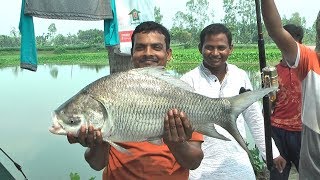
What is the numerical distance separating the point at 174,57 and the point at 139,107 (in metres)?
35.8

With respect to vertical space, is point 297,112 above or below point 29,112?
above

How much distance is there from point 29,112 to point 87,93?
15.1 m

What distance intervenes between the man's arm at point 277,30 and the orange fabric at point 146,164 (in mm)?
811

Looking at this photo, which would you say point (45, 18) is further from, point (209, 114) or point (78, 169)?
point (78, 169)

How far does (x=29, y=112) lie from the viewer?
643 inches

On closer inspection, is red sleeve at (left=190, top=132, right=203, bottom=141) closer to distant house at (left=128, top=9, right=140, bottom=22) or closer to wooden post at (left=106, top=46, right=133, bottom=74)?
wooden post at (left=106, top=46, right=133, bottom=74)

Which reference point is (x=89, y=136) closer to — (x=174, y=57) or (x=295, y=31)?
(x=295, y=31)

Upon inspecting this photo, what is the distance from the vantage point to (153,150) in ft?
7.37

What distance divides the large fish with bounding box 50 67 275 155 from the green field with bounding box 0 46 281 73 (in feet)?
82.8

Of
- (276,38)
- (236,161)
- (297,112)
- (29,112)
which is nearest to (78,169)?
(297,112)

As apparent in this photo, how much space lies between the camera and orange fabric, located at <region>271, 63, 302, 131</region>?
493 centimetres

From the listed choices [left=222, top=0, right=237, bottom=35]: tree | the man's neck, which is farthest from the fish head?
[left=222, top=0, right=237, bottom=35]: tree

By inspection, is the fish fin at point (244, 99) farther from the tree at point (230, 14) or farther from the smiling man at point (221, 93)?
the tree at point (230, 14)

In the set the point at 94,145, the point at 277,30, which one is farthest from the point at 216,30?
the point at 94,145
